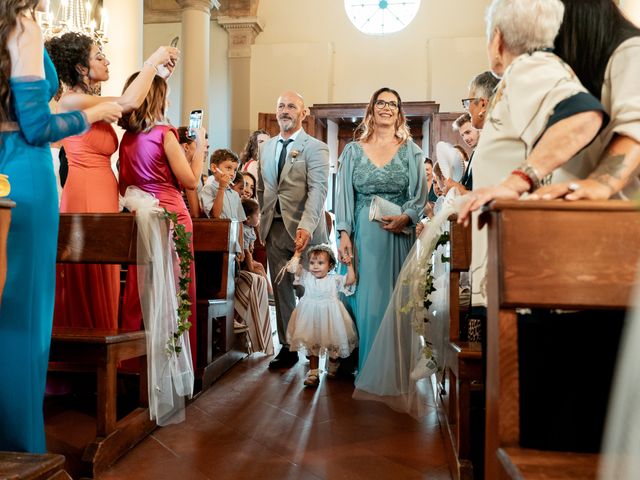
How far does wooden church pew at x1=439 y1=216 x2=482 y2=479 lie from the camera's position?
2215 millimetres

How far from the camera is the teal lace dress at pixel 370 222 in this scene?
3691 mm

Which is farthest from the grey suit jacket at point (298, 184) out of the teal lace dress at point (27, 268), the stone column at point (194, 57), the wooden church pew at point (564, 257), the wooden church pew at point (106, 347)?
the stone column at point (194, 57)

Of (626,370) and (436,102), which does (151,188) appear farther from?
(436,102)

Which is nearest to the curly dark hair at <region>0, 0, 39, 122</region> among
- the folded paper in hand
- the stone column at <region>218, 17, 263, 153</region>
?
the folded paper in hand

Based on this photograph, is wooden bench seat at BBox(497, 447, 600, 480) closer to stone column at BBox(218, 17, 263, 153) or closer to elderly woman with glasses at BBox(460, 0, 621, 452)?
elderly woman with glasses at BBox(460, 0, 621, 452)

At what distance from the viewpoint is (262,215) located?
450 centimetres

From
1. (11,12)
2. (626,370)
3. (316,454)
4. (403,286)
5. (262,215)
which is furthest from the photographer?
(262,215)

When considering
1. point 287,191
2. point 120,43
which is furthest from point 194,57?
point 287,191

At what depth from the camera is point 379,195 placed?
12.5 ft

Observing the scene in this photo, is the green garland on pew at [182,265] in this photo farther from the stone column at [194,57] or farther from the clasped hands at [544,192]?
the stone column at [194,57]

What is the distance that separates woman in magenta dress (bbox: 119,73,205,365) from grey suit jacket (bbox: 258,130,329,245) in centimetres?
100

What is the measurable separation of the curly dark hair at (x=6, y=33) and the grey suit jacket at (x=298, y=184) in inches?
97.9

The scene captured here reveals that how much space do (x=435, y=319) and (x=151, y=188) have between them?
1751 millimetres

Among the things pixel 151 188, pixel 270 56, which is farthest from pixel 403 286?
pixel 270 56
